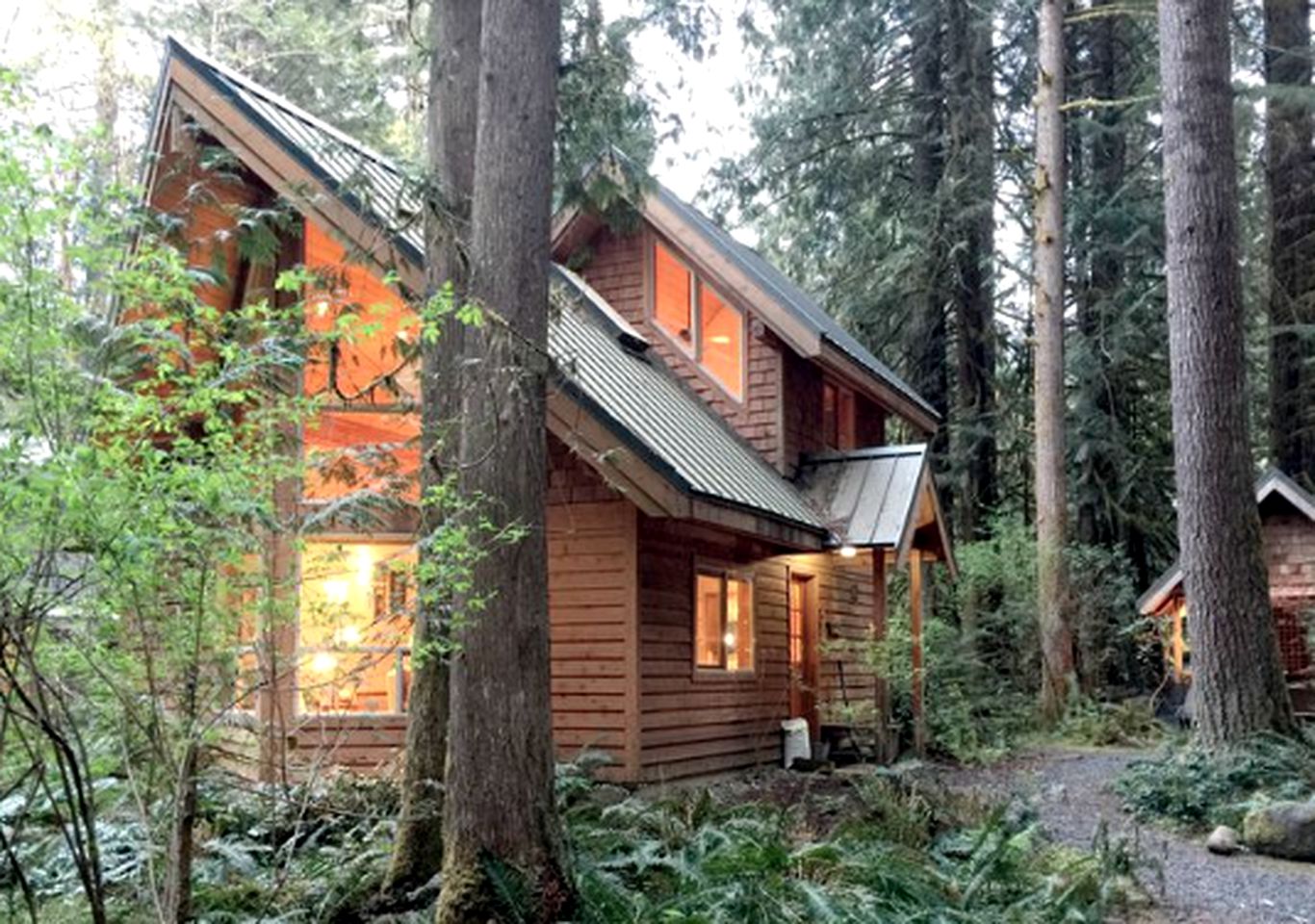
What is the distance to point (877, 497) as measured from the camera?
43.3ft

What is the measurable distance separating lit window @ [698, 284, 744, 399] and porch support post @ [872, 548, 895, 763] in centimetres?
277

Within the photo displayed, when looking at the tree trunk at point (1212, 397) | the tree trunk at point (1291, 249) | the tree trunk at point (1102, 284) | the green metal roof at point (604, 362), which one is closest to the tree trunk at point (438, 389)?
the green metal roof at point (604, 362)

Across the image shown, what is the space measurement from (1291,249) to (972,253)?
5214 mm

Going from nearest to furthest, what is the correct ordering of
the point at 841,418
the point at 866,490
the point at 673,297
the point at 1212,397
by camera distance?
1. the point at 1212,397
2. the point at 866,490
3. the point at 673,297
4. the point at 841,418

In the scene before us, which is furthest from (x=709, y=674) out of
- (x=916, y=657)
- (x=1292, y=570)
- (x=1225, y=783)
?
(x=1292, y=570)

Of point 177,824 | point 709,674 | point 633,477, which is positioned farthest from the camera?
point 709,674

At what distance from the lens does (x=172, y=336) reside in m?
3.88

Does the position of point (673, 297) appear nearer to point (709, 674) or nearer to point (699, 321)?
point (699, 321)

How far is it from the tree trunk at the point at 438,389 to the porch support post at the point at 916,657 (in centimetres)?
783

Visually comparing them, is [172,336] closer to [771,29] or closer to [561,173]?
[561,173]

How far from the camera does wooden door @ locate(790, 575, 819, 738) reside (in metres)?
14.2

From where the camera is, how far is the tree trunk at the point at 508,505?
5070mm

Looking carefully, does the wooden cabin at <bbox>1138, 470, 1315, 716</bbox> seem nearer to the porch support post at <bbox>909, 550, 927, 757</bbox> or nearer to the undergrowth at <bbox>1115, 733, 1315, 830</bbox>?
the porch support post at <bbox>909, 550, 927, 757</bbox>

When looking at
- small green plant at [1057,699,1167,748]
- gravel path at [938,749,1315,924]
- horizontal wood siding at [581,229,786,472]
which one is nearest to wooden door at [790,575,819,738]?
horizontal wood siding at [581,229,786,472]
